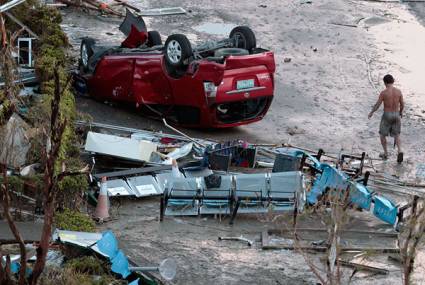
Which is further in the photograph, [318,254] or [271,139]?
[271,139]

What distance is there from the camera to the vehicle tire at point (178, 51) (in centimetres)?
1720

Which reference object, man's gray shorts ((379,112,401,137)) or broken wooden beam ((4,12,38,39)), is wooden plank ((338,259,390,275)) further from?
broken wooden beam ((4,12,38,39))

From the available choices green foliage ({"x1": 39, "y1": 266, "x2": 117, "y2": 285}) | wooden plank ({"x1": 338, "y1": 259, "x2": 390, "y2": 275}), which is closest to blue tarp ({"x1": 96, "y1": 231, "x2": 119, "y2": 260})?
green foliage ({"x1": 39, "y1": 266, "x2": 117, "y2": 285})

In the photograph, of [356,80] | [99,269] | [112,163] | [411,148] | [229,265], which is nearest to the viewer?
[99,269]

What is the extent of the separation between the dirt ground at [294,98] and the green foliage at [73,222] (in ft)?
2.09

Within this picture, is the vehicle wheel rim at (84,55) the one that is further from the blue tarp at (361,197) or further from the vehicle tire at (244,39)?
the blue tarp at (361,197)

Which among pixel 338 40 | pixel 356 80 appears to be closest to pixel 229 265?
pixel 356 80

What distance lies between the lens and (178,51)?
17312 millimetres

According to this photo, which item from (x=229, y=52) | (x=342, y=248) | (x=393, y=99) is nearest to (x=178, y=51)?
(x=229, y=52)

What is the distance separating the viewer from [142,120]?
18422mm

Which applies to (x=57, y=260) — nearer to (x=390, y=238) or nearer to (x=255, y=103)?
(x=390, y=238)

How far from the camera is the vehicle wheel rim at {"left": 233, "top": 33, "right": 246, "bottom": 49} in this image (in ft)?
59.8

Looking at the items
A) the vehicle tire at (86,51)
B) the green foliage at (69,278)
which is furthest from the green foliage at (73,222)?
the vehicle tire at (86,51)

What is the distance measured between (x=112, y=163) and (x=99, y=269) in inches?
180
